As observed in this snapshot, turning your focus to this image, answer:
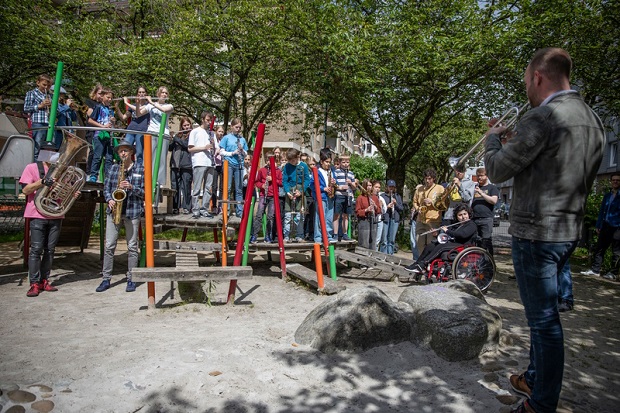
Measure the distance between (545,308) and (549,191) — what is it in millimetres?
700

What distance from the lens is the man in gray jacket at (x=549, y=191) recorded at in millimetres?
2625

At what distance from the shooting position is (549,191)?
2646mm

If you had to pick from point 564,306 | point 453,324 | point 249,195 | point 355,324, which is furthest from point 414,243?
point 355,324

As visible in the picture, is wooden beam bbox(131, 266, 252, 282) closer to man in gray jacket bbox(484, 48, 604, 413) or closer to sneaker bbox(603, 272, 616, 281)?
man in gray jacket bbox(484, 48, 604, 413)

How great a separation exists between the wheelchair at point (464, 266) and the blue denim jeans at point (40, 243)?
5.87 metres

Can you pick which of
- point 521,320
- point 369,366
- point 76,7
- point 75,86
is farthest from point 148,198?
point 76,7

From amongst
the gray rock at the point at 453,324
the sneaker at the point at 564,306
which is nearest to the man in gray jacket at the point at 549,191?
the gray rock at the point at 453,324

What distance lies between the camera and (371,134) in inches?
670

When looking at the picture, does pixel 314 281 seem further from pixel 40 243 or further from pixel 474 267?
pixel 40 243

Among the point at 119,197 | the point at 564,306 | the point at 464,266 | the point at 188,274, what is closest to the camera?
the point at 188,274

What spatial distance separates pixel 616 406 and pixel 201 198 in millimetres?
7532

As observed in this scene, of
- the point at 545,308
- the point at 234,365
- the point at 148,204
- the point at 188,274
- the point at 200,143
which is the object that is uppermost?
the point at 200,143

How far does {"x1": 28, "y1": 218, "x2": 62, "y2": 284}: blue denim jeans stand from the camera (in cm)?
639

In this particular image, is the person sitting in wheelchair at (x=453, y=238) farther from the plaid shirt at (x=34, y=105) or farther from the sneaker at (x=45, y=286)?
the plaid shirt at (x=34, y=105)
